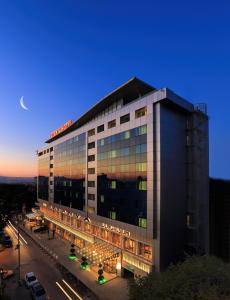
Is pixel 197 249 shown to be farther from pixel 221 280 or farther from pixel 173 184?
pixel 221 280

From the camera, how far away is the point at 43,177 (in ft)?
265

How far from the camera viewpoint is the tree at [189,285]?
51.3ft

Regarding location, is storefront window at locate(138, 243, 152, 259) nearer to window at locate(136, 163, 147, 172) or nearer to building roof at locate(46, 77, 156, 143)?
window at locate(136, 163, 147, 172)

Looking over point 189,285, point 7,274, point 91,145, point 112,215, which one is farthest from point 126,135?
point 7,274

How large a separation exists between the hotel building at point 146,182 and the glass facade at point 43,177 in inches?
1252

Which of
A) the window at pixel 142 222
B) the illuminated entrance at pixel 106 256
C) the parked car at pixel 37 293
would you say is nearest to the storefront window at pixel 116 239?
the illuminated entrance at pixel 106 256

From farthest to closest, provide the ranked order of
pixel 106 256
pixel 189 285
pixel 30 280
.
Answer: pixel 106 256 → pixel 30 280 → pixel 189 285

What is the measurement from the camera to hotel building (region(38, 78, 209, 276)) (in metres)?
32.1

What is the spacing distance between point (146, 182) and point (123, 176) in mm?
5620

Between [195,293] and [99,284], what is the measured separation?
2179 centimetres

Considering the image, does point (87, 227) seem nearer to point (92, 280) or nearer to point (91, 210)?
point (91, 210)

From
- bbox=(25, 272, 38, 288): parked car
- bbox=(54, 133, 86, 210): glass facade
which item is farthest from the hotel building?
bbox=(25, 272, 38, 288): parked car

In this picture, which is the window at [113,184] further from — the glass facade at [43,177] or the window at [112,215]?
the glass facade at [43,177]

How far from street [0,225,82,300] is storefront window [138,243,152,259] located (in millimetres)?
10603
